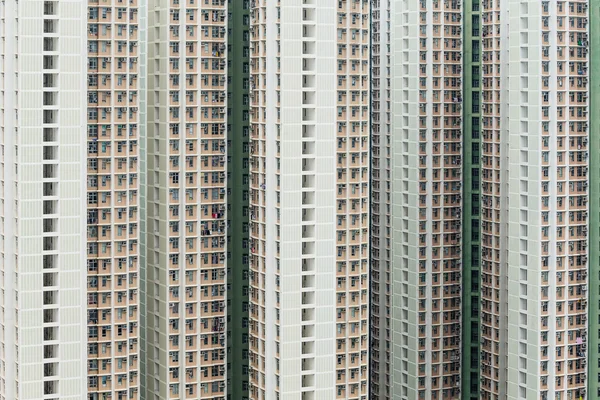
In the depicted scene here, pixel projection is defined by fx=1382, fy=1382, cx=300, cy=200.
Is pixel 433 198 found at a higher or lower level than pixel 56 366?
higher

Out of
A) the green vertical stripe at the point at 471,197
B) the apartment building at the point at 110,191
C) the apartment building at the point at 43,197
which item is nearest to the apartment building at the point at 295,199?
the apartment building at the point at 110,191

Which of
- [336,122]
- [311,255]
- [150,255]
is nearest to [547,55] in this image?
[336,122]


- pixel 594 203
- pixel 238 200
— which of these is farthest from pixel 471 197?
pixel 238 200

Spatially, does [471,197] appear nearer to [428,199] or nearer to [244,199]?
[428,199]

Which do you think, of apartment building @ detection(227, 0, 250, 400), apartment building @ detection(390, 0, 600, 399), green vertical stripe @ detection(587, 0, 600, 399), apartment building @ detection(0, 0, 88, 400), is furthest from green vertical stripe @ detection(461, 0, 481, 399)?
apartment building @ detection(0, 0, 88, 400)

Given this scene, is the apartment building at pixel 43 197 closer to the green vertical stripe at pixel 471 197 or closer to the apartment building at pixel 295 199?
the apartment building at pixel 295 199

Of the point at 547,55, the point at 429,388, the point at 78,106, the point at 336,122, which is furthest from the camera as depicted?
the point at 429,388

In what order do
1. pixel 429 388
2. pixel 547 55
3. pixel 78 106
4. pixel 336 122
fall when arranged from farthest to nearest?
pixel 429 388
pixel 547 55
pixel 336 122
pixel 78 106

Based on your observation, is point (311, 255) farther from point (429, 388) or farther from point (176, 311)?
→ point (429, 388)
